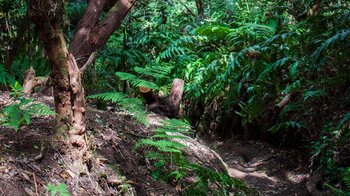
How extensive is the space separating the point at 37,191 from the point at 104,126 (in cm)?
123

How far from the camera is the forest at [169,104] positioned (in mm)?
2207

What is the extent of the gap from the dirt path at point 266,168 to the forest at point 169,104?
2 cm

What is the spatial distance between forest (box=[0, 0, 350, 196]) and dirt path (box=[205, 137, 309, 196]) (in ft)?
0.06

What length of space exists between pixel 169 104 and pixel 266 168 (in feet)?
5.84

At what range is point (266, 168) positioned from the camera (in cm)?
518

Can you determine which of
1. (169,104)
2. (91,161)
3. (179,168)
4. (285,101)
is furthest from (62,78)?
(285,101)

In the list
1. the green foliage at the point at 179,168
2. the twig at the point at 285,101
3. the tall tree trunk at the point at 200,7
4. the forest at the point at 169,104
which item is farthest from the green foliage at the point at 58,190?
the tall tree trunk at the point at 200,7

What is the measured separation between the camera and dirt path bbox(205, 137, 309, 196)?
179 inches

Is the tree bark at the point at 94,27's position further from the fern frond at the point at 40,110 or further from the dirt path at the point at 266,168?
the dirt path at the point at 266,168

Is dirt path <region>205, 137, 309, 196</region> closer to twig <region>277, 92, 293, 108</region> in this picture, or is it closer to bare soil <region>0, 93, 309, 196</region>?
bare soil <region>0, 93, 309, 196</region>

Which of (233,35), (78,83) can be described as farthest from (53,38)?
(233,35)

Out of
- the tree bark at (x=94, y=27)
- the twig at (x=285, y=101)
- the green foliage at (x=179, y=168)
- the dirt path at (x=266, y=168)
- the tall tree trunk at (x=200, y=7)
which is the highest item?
the tall tree trunk at (x=200, y=7)

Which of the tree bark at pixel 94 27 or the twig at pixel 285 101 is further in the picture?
the twig at pixel 285 101

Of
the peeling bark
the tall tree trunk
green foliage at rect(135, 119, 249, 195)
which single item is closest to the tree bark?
the peeling bark
